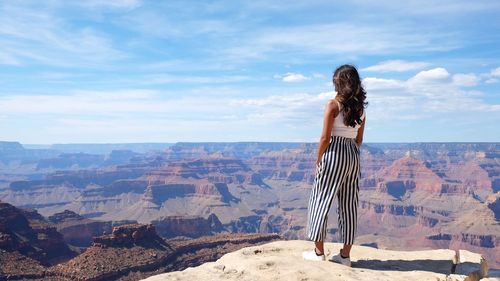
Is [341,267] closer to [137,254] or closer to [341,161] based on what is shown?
[341,161]

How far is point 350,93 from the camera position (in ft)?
17.3

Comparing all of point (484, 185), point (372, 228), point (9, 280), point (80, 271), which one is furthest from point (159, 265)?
point (484, 185)

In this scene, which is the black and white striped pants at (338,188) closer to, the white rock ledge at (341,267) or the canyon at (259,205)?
the white rock ledge at (341,267)

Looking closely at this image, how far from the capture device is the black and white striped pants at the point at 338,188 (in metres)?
5.37

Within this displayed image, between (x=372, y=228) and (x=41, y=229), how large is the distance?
303 feet

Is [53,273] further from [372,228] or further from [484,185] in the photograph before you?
[484,185]

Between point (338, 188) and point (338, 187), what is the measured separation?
0.12 ft

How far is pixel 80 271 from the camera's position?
41.2 m

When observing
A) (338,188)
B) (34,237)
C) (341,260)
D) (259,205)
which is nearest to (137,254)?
(34,237)

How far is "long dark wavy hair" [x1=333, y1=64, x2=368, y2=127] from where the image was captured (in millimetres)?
5270

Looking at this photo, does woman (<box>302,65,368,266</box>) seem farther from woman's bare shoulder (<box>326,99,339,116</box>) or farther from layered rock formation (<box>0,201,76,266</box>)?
→ layered rock formation (<box>0,201,76,266</box>)

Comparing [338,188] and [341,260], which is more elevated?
[338,188]

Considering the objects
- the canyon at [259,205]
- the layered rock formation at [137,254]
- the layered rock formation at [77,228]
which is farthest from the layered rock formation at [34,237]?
the canyon at [259,205]

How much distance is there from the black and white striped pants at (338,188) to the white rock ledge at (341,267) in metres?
0.43
